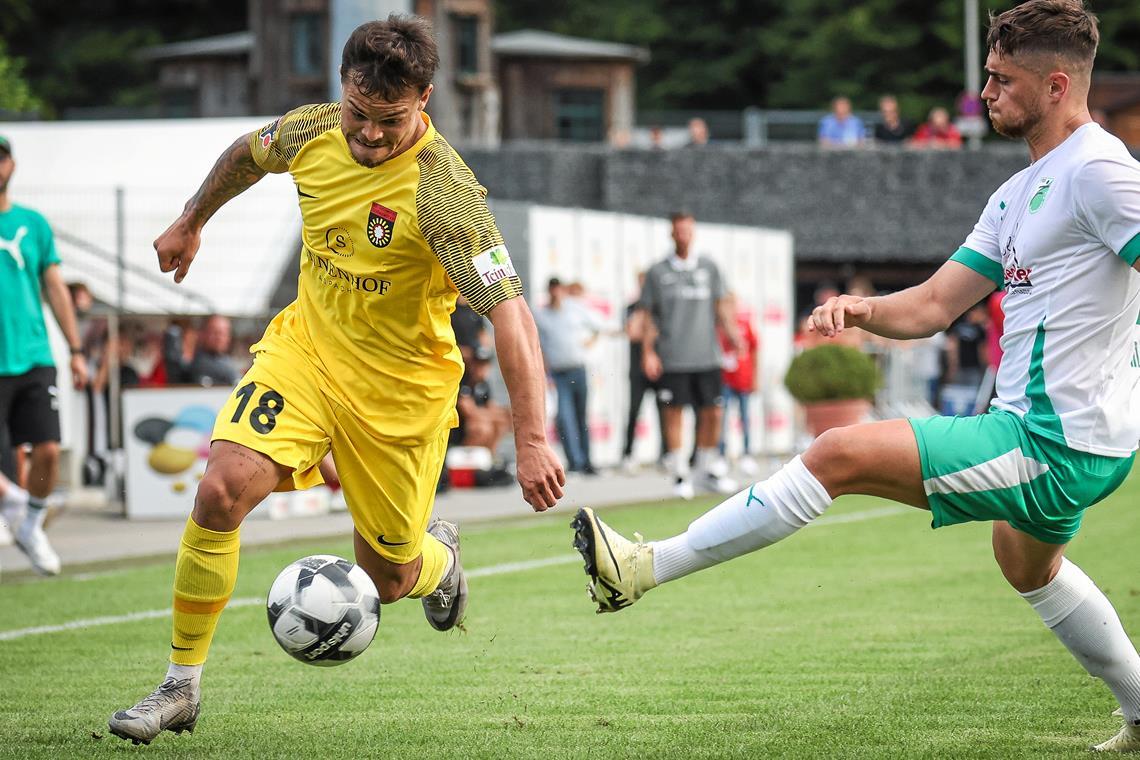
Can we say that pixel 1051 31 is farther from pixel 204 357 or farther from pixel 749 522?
pixel 204 357

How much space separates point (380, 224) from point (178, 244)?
2.96ft

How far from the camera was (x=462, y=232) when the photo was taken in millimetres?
5332

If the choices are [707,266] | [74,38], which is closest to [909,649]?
[707,266]

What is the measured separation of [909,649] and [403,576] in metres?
2.39

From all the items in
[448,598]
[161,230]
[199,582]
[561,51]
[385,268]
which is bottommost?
[448,598]

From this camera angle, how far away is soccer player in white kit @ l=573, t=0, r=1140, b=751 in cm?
474

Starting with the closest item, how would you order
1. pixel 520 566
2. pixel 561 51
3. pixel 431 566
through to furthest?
pixel 431 566 < pixel 520 566 < pixel 561 51

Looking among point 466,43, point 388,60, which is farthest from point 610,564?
point 466,43

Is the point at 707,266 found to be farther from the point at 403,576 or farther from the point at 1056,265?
the point at 1056,265

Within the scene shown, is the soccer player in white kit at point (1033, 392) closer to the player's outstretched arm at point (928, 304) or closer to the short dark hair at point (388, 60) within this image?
the player's outstretched arm at point (928, 304)

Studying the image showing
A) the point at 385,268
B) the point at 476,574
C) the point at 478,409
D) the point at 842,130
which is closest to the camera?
the point at 385,268

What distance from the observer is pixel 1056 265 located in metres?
4.86

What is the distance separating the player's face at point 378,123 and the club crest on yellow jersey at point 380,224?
6.1 inches

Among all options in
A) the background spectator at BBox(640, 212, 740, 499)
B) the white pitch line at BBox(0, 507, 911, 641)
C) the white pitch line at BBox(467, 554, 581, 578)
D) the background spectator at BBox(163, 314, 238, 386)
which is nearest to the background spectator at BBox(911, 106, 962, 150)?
the background spectator at BBox(640, 212, 740, 499)
